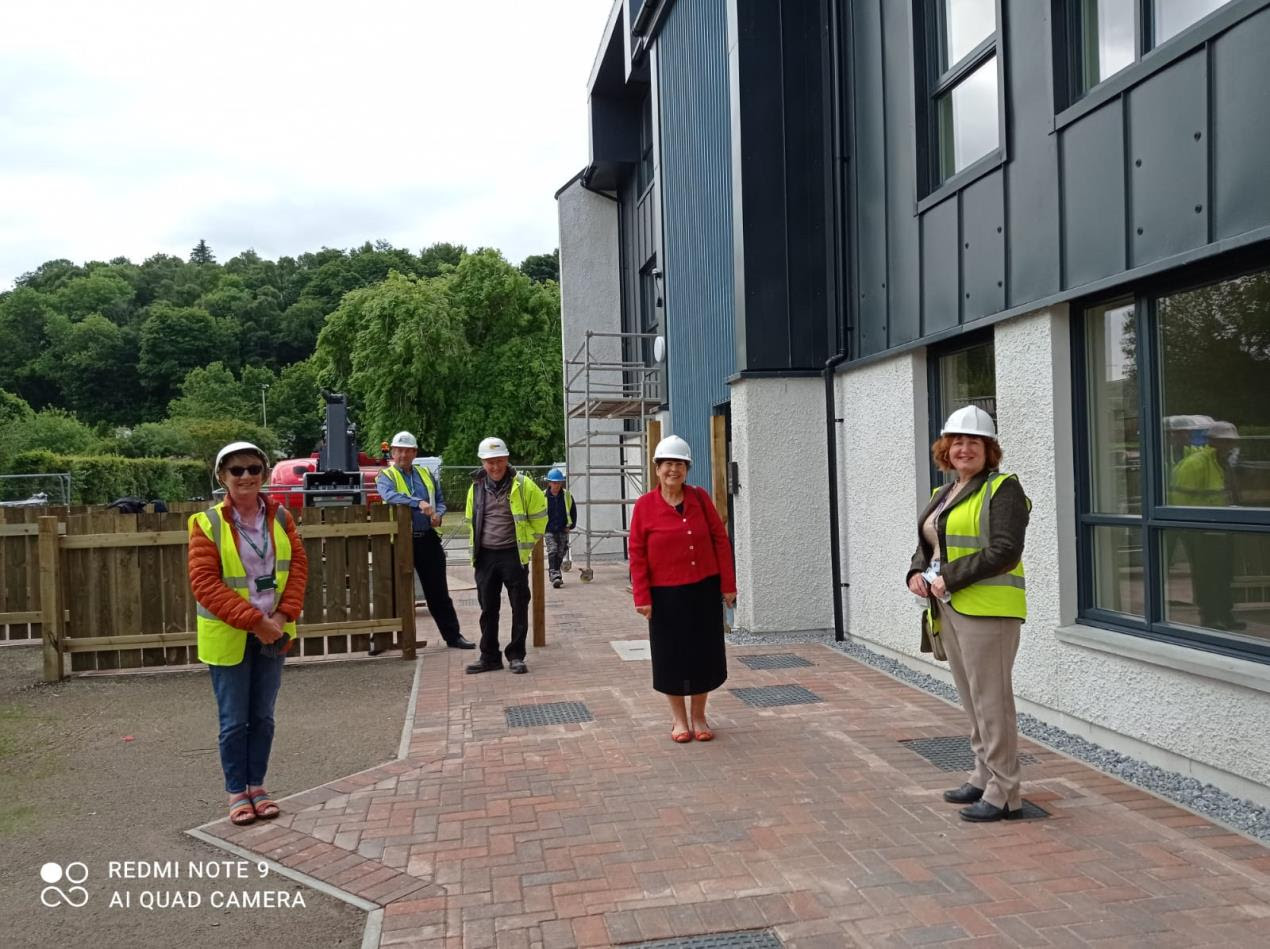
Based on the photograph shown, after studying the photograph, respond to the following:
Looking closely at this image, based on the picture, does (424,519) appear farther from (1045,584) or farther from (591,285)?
(591,285)

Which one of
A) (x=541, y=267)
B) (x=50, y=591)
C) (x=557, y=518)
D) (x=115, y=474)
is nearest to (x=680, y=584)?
(x=50, y=591)

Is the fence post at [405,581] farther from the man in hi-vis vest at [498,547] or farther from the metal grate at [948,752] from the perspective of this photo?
the metal grate at [948,752]

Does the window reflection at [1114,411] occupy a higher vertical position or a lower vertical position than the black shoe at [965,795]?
higher

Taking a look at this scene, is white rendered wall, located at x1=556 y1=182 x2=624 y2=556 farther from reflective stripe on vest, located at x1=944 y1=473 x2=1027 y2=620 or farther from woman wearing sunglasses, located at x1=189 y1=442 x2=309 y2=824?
reflective stripe on vest, located at x1=944 y1=473 x2=1027 y2=620

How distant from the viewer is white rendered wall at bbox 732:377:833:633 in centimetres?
887

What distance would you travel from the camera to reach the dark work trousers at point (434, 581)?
9234mm

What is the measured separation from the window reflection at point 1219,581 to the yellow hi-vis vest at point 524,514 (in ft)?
15.6

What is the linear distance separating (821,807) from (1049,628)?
2007 millimetres

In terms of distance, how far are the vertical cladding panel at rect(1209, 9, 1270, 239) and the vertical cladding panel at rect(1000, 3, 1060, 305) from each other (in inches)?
47.3

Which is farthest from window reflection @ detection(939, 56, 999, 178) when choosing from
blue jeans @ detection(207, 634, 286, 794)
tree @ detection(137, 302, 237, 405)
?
tree @ detection(137, 302, 237, 405)

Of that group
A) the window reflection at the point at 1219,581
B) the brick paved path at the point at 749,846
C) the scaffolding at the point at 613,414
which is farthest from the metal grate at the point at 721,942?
the scaffolding at the point at 613,414

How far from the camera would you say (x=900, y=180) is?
295 inches

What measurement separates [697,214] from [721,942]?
8506mm

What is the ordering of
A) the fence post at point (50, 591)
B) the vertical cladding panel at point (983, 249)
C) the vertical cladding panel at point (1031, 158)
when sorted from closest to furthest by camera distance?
A: the vertical cladding panel at point (1031, 158)
the vertical cladding panel at point (983, 249)
the fence post at point (50, 591)
